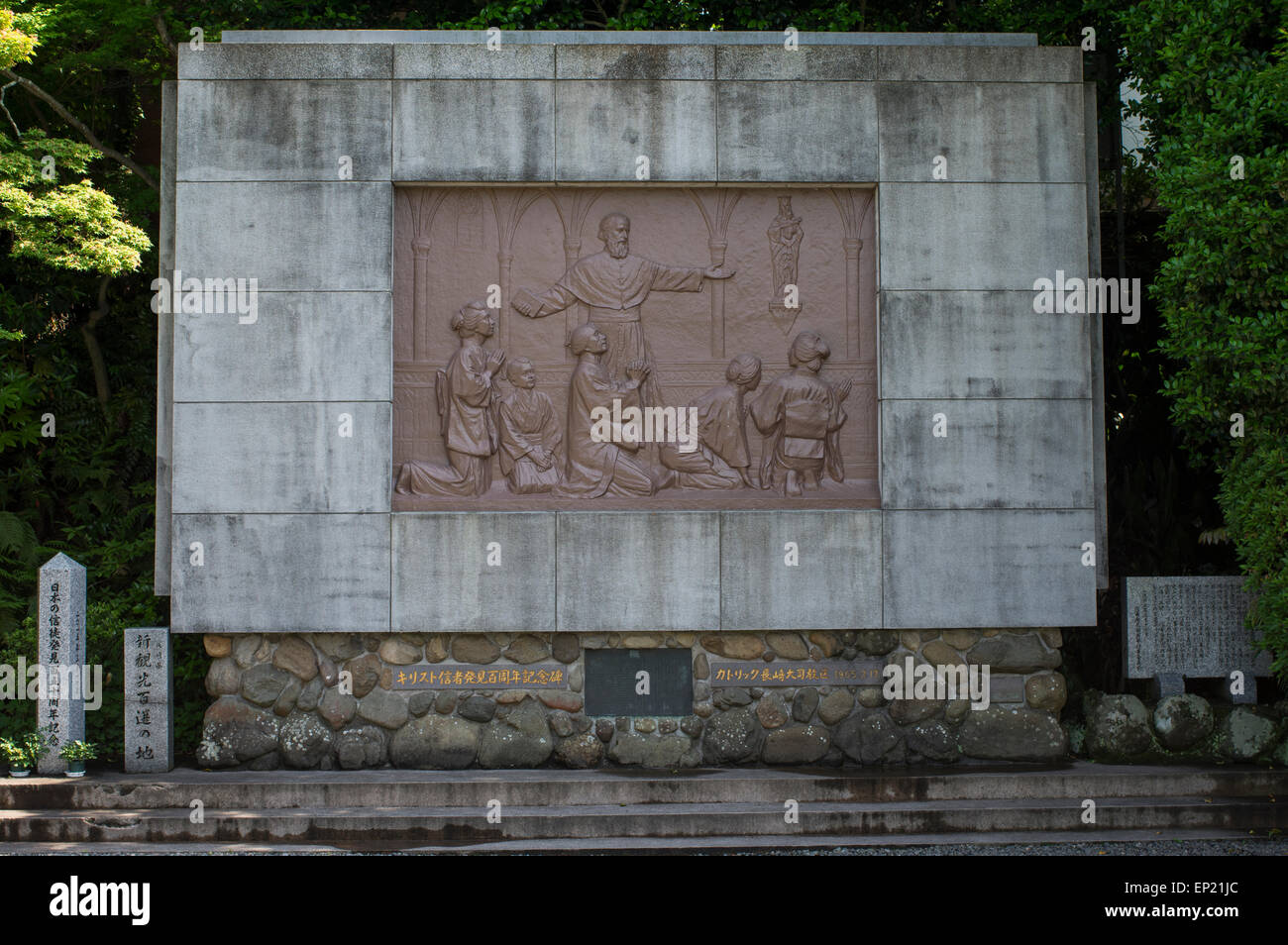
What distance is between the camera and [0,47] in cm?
1042

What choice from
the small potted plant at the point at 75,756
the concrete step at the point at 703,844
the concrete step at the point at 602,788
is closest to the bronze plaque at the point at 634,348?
the concrete step at the point at 602,788

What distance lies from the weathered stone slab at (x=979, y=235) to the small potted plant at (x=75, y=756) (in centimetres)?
716

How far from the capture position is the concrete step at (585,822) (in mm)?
8406

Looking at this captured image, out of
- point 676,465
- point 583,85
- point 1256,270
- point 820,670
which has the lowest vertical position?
point 820,670

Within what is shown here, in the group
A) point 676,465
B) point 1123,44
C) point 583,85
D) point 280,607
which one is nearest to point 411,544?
point 280,607

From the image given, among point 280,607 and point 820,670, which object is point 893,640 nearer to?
point 820,670

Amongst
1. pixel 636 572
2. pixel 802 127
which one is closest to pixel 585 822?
pixel 636 572

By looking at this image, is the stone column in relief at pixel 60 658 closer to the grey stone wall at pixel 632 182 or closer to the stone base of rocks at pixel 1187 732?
the grey stone wall at pixel 632 182

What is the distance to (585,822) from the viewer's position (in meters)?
8.49

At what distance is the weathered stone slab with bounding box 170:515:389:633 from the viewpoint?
30.7ft

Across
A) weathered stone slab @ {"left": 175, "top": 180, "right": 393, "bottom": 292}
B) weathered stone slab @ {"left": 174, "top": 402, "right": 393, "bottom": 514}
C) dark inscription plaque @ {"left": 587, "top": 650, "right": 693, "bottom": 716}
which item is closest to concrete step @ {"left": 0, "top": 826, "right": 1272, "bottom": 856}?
dark inscription plaque @ {"left": 587, "top": 650, "right": 693, "bottom": 716}

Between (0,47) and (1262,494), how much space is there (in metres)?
11.0

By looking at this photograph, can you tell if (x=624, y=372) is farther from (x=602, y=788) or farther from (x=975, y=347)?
(x=602, y=788)

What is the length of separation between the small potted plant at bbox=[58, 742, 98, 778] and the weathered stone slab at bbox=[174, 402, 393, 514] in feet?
6.27
